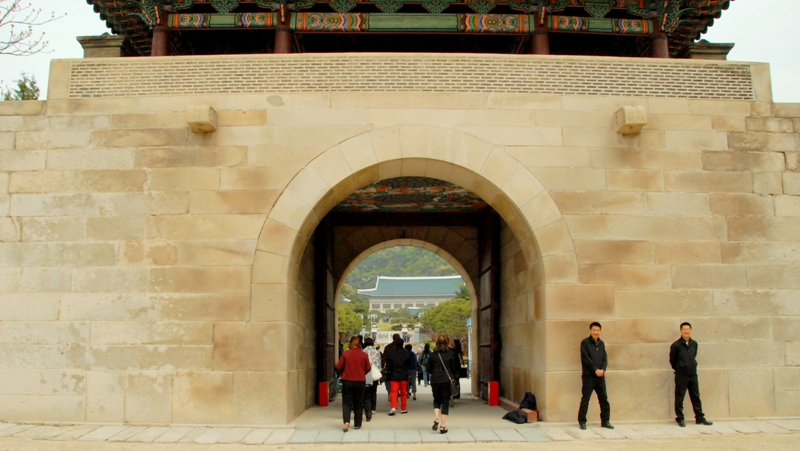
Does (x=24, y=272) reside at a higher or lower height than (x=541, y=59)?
lower

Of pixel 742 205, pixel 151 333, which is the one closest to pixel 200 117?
pixel 151 333

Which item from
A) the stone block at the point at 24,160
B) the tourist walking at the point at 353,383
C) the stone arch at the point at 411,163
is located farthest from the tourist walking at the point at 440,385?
the stone block at the point at 24,160

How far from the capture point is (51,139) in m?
7.73

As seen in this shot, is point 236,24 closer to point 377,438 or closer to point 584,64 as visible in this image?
point 584,64

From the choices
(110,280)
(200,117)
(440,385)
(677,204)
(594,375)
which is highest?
(200,117)

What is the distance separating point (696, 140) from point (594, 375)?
3.01 metres

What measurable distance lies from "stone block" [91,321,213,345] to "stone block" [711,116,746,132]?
6120mm

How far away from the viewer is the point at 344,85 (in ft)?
25.5

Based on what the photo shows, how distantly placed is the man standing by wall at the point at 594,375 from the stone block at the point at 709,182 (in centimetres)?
198

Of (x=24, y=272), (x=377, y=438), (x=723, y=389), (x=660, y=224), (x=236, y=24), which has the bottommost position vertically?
(x=377, y=438)

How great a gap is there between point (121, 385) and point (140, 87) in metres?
3.33

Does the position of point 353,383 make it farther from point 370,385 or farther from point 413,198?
point 413,198

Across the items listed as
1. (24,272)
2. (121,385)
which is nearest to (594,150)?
(121,385)

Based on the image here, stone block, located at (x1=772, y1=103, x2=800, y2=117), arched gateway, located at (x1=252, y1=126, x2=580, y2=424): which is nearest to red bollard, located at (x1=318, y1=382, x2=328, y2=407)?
arched gateway, located at (x1=252, y1=126, x2=580, y2=424)
